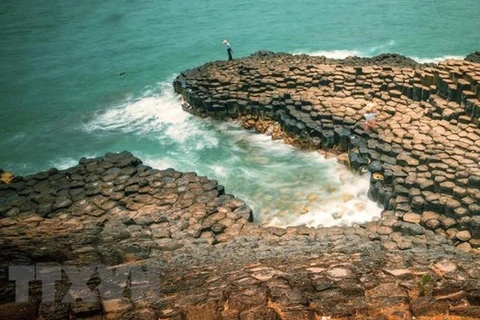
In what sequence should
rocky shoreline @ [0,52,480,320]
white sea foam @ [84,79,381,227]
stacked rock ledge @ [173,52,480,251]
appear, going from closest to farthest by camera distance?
rocky shoreline @ [0,52,480,320] → stacked rock ledge @ [173,52,480,251] → white sea foam @ [84,79,381,227]

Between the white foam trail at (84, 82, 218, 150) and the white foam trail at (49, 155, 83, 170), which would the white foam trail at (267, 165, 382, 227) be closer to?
the white foam trail at (84, 82, 218, 150)

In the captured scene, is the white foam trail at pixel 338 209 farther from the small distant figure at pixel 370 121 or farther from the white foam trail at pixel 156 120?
the white foam trail at pixel 156 120

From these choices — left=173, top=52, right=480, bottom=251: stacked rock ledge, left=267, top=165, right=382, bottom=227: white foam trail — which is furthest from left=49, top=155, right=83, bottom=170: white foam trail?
left=267, top=165, right=382, bottom=227: white foam trail

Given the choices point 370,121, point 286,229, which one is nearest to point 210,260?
point 286,229

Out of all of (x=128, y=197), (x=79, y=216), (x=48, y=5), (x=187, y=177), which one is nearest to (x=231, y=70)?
(x=187, y=177)

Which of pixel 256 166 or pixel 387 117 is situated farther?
pixel 256 166

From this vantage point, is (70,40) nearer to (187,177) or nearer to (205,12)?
(205,12)

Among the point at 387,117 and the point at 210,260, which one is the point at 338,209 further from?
the point at 210,260
